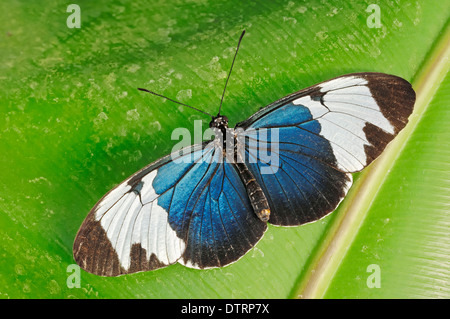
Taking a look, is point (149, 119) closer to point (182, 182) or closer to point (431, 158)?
point (182, 182)

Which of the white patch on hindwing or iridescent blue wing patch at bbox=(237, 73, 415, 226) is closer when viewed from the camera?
→ the white patch on hindwing

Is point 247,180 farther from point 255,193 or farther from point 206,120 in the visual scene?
point 206,120

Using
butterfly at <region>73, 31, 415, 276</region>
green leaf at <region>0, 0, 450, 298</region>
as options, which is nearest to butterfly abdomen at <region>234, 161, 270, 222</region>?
butterfly at <region>73, 31, 415, 276</region>

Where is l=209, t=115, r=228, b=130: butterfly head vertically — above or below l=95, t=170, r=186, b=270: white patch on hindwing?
above

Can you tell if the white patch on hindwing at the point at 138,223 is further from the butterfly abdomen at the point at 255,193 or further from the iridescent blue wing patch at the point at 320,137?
the iridescent blue wing patch at the point at 320,137

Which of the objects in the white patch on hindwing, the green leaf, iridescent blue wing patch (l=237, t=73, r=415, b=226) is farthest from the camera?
the green leaf

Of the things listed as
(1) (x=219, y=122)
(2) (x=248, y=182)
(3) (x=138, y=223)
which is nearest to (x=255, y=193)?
(2) (x=248, y=182)

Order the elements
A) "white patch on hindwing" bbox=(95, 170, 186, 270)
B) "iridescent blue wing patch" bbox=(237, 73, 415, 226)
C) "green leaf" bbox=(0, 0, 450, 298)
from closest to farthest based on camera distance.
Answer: "white patch on hindwing" bbox=(95, 170, 186, 270) < "iridescent blue wing patch" bbox=(237, 73, 415, 226) < "green leaf" bbox=(0, 0, 450, 298)

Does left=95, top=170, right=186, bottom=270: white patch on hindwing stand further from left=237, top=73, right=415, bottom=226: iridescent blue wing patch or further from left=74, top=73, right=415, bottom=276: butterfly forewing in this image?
left=237, top=73, right=415, bottom=226: iridescent blue wing patch
